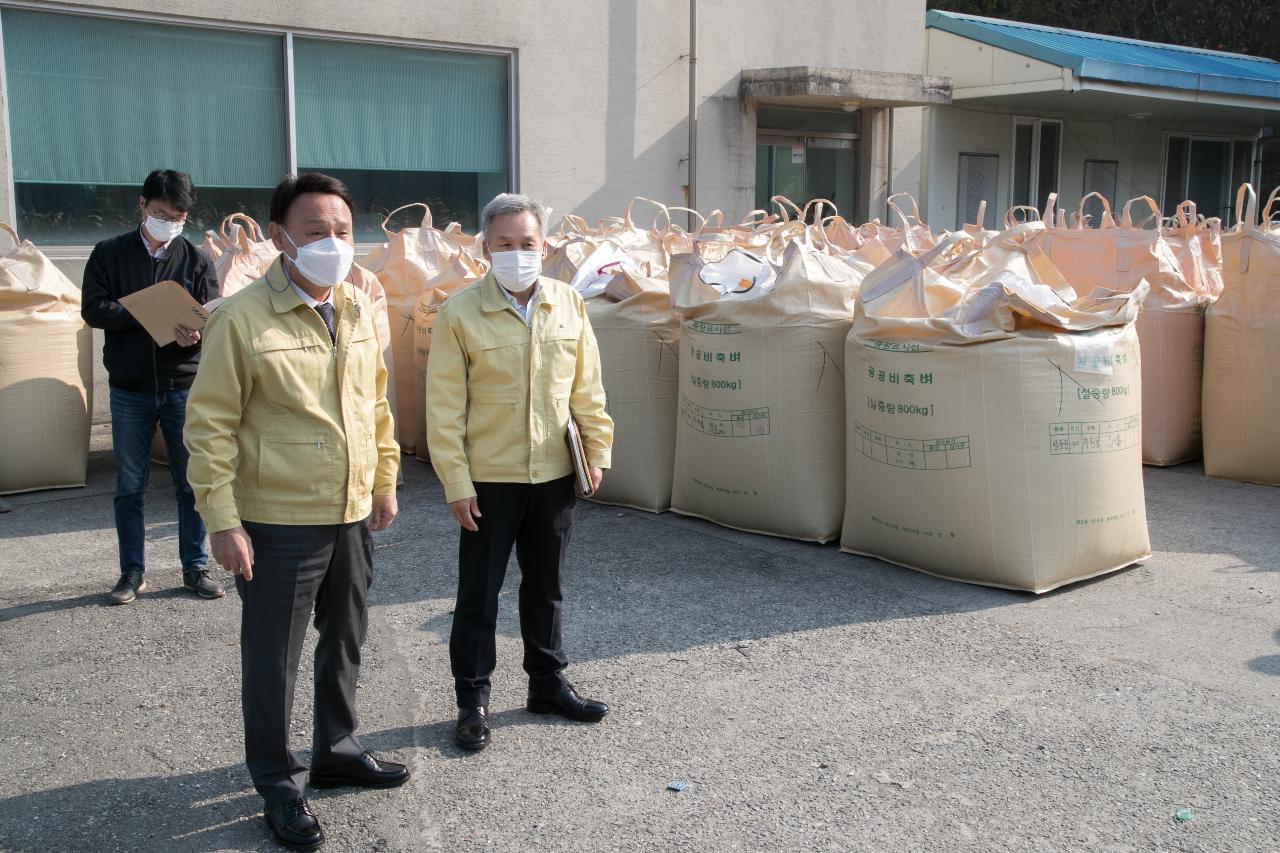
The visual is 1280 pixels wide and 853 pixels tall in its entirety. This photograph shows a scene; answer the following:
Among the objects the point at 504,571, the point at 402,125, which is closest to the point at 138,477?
the point at 504,571

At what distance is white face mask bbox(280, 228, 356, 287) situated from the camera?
2.82 metres

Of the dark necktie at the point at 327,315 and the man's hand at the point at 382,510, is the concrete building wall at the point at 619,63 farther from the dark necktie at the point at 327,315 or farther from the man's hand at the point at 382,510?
the man's hand at the point at 382,510

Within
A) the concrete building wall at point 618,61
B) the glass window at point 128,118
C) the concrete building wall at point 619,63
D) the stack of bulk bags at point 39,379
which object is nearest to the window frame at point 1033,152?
the concrete building wall at point 618,61

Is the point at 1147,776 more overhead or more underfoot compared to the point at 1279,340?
more underfoot

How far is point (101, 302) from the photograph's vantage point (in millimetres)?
4641

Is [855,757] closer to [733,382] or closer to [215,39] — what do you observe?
[733,382]

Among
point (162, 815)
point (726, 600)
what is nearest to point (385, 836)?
point (162, 815)

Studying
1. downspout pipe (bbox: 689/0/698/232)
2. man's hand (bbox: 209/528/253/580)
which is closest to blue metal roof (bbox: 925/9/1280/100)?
downspout pipe (bbox: 689/0/698/232)

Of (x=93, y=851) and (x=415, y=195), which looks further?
(x=415, y=195)

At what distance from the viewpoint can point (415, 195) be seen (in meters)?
9.73

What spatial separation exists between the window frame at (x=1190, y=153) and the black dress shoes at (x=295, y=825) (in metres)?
15.8

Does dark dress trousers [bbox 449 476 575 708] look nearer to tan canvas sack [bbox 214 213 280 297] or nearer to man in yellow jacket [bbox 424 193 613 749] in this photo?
man in yellow jacket [bbox 424 193 613 749]

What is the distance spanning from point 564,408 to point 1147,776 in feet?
6.11

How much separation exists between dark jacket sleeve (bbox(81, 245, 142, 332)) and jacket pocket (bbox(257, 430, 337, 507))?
84.2 inches
